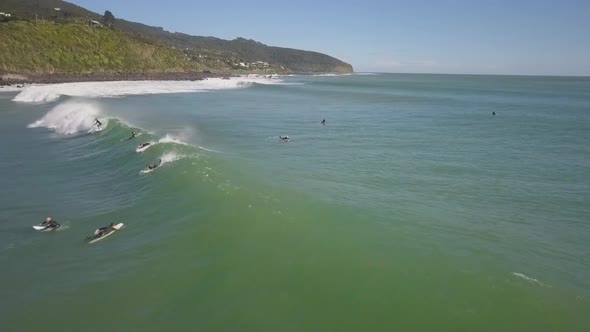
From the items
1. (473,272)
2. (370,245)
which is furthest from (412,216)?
(473,272)

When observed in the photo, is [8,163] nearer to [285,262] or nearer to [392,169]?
[285,262]

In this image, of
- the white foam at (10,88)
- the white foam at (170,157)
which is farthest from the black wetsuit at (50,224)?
the white foam at (10,88)

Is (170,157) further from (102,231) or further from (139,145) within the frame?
(102,231)

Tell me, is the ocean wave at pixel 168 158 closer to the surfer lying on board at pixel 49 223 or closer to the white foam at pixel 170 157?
the white foam at pixel 170 157

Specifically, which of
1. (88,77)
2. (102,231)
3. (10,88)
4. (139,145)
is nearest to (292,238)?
(102,231)

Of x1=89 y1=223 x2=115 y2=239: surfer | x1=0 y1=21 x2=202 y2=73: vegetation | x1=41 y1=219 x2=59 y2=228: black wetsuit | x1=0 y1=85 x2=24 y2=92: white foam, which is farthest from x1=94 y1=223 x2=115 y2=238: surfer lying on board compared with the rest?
x1=0 y1=21 x2=202 y2=73: vegetation

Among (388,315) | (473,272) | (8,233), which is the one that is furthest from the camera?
(8,233)
